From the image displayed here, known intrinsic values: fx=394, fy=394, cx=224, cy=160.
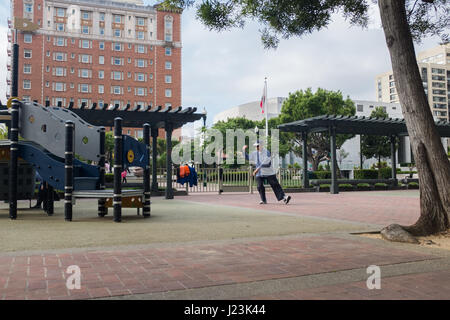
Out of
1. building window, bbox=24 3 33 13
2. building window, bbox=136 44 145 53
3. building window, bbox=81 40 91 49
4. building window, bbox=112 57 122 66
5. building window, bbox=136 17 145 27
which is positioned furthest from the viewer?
building window, bbox=136 17 145 27

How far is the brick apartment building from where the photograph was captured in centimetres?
7514

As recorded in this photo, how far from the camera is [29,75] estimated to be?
74188mm

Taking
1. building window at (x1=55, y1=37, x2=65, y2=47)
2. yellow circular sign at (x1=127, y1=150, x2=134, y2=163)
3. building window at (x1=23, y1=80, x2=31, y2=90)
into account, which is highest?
building window at (x1=55, y1=37, x2=65, y2=47)

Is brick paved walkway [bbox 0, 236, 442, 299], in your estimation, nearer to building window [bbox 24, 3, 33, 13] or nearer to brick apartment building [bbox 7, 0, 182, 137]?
brick apartment building [bbox 7, 0, 182, 137]

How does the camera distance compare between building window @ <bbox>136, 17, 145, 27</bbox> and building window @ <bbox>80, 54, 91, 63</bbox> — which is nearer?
building window @ <bbox>80, 54, 91, 63</bbox>

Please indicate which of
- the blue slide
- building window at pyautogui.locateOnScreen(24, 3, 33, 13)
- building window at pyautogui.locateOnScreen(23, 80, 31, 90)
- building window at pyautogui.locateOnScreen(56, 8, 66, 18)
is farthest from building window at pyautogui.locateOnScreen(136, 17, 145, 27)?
the blue slide

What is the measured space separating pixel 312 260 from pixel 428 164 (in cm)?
294

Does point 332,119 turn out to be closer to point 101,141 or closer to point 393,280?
point 101,141

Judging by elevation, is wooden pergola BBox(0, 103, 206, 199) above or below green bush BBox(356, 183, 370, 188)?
above

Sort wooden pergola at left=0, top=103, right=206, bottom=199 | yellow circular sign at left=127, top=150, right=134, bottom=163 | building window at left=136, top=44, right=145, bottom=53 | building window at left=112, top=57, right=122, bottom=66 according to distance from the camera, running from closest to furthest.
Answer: yellow circular sign at left=127, top=150, right=134, bottom=163 → wooden pergola at left=0, top=103, right=206, bottom=199 → building window at left=112, top=57, right=122, bottom=66 → building window at left=136, top=44, right=145, bottom=53

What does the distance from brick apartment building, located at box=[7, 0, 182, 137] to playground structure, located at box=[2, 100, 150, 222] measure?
68.9 m

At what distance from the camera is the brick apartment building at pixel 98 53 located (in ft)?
247

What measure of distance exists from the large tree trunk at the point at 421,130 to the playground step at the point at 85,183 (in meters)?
6.28
